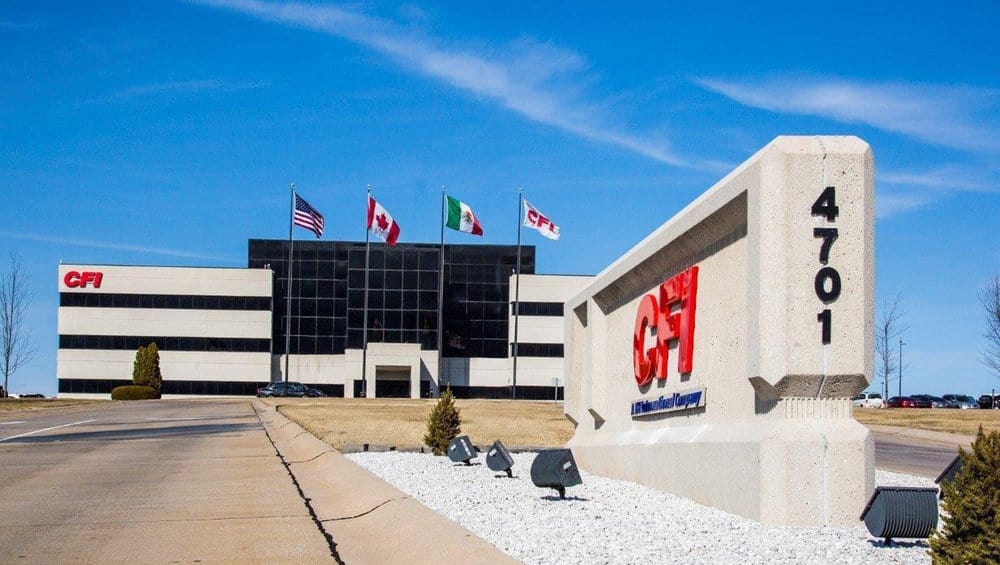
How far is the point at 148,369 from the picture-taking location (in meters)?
78.9

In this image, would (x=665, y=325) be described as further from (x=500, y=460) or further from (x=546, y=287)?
(x=546, y=287)

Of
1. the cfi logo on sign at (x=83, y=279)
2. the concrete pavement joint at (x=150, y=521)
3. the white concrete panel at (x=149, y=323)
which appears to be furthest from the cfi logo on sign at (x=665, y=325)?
the cfi logo on sign at (x=83, y=279)

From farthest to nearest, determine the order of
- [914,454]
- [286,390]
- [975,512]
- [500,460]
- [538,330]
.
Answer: [538,330], [286,390], [914,454], [500,460], [975,512]

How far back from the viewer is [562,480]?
11891mm

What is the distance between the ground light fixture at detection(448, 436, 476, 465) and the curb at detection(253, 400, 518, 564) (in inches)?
66.5

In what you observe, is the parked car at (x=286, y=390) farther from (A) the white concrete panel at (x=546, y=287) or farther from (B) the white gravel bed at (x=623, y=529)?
(B) the white gravel bed at (x=623, y=529)

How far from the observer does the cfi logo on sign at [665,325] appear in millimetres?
13438

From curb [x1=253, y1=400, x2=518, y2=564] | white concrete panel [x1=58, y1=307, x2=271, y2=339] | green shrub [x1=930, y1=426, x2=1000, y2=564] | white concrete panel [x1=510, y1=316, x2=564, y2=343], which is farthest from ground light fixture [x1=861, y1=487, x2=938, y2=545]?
white concrete panel [x1=58, y1=307, x2=271, y2=339]

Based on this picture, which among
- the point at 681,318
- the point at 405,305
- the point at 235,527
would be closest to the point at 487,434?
the point at 681,318

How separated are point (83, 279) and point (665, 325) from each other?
255 feet

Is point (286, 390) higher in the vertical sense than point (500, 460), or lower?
lower

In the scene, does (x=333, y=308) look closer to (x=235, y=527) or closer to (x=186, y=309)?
(x=186, y=309)

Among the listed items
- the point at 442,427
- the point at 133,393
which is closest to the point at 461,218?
the point at 133,393

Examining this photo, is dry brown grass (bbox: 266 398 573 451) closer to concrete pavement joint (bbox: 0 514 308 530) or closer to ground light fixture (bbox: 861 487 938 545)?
concrete pavement joint (bbox: 0 514 308 530)
